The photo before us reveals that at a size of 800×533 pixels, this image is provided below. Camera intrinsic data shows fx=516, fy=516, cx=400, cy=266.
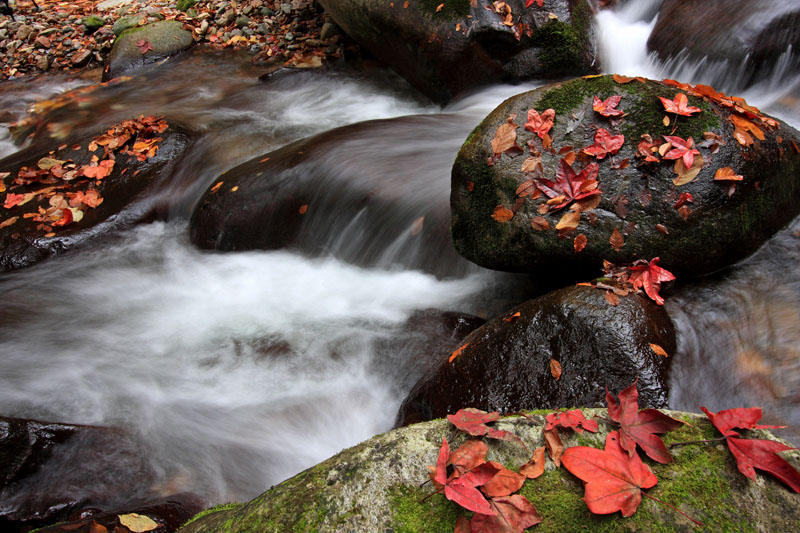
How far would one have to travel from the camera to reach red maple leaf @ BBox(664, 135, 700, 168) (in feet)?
10.0

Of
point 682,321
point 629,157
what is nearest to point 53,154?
point 629,157

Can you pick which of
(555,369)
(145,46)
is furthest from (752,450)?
(145,46)

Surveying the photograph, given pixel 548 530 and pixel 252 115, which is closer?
pixel 548 530

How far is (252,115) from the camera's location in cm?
734

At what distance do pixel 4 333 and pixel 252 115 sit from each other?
428 centimetres

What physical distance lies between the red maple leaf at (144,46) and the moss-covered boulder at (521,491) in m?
9.92

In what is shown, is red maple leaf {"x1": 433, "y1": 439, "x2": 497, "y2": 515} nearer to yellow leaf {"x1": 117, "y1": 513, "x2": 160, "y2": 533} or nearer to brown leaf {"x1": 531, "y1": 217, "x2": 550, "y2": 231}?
yellow leaf {"x1": 117, "y1": 513, "x2": 160, "y2": 533}

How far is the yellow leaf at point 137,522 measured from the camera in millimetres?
2393

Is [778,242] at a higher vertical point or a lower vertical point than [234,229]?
higher

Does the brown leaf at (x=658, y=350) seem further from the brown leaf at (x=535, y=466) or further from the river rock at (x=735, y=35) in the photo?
the river rock at (x=735, y=35)

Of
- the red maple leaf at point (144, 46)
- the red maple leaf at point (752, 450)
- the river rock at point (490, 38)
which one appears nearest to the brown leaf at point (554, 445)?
the red maple leaf at point (752, 450)

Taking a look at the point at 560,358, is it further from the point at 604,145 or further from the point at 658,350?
the point at 604,145

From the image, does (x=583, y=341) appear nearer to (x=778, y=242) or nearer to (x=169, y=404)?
(x=778, y=242)

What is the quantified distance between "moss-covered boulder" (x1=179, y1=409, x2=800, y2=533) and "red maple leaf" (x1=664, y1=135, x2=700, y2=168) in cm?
201
